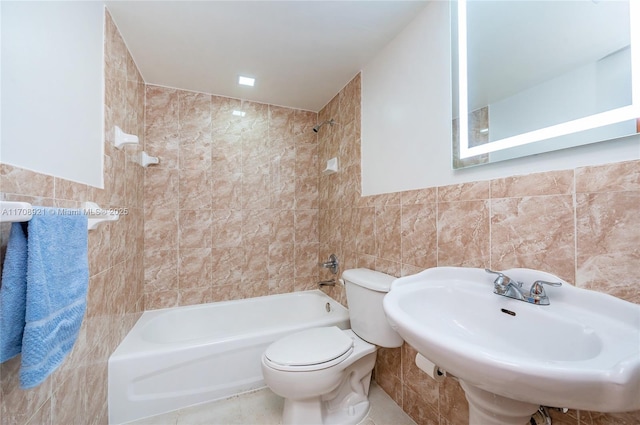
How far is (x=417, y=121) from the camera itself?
1331mm

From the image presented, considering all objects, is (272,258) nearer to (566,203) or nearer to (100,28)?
(100,28)

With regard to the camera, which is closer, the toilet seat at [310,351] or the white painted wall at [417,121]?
the white painted wall at [417,121]

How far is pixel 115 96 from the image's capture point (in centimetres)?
135

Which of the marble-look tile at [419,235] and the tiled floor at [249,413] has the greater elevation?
the marble-look tile at [419,235]

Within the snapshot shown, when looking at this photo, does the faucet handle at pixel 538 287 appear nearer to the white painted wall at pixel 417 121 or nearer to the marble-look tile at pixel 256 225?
the white painted wall at pixel 417 121

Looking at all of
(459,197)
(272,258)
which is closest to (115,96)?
(272,258)

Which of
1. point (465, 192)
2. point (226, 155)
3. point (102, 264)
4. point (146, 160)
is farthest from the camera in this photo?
point (226, 155)

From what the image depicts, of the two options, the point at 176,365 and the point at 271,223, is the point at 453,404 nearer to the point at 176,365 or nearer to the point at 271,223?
the point at 176,365

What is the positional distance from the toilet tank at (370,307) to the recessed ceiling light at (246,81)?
170 centimetres

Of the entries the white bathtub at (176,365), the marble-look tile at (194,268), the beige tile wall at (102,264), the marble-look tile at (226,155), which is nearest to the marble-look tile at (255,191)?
the marble-look tile at (226,155)

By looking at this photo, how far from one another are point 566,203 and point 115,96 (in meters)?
2.14

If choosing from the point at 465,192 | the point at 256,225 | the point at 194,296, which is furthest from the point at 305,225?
the point at 465,192

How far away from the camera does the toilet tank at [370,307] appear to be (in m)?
1.33

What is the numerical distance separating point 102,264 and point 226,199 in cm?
112
